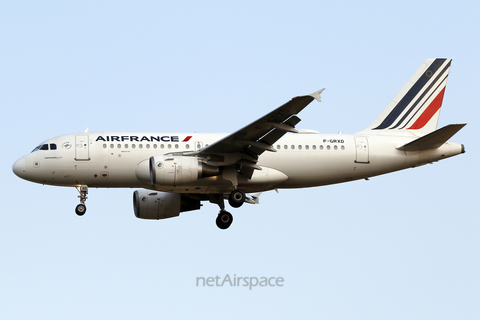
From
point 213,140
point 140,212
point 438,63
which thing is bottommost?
point 140,212

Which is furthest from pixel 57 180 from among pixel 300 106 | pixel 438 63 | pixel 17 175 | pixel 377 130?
pixel 438 63

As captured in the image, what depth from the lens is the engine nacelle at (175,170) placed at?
104ft

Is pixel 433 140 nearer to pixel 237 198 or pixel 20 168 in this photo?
pixel 237 198

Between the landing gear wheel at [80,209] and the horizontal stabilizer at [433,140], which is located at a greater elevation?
the horizontal stabilizer at [433,140]

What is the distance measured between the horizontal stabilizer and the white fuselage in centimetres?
24

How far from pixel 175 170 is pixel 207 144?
10.7 feet

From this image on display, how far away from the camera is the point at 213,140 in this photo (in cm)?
3466

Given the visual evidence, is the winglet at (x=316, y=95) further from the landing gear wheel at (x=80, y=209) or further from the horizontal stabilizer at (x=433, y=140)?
the landing gear wheel at (x=80, y=209)

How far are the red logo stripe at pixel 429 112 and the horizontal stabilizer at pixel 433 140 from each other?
260 cm

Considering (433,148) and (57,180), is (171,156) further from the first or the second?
(433,148)

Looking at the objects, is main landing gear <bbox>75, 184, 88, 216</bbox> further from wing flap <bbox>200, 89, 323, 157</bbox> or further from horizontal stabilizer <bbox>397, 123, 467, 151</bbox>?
horizontal stabilizer <bbox>397, 123, 467, 151</bbox>

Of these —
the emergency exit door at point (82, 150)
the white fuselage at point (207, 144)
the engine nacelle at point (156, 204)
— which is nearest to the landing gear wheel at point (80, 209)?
the white fuselage at point (207, 144)

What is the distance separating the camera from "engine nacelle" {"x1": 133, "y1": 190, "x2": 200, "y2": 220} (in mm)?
36375

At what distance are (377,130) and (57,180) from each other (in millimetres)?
15047
